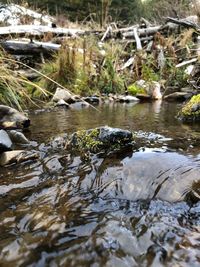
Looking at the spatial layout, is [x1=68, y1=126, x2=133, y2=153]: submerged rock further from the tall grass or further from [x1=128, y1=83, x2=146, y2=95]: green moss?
[x1=128, y1=83, x2=146, y2=95]: green moss

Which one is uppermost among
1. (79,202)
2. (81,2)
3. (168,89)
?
(81,2)

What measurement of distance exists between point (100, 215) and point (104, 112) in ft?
12.6

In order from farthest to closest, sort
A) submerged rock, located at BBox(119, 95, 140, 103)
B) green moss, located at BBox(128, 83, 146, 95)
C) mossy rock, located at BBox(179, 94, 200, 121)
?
green moss, located at BBox(128, 83, 146, 95)
submerged rock, located at BBox(119, 95, 140, 103)
mossy rock, located at BBox(179, 94, 200, 121)

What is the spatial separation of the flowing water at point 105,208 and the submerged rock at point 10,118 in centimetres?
69

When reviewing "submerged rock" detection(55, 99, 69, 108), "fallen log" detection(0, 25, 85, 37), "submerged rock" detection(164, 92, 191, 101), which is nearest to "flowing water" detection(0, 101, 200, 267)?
"submerged rock" detection(55, 99, 69, 108)

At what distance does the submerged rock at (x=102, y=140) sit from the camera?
3162 mm

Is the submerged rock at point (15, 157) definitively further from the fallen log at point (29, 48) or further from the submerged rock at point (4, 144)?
the fallen log at point (29, 48)

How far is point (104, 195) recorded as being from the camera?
2410mm

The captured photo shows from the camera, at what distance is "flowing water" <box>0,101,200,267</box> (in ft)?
5.77

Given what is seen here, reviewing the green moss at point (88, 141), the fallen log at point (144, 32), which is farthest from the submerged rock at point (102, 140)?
the fallen log at point (144, 32)

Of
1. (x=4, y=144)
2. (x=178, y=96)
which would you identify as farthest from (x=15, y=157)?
(x=178, y=96)

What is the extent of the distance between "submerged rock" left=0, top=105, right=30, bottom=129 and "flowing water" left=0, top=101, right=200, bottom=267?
27.1 inches

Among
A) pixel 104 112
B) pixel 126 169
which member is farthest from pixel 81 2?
pixel 126 169

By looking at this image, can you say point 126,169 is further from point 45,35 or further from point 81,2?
point 81,2
